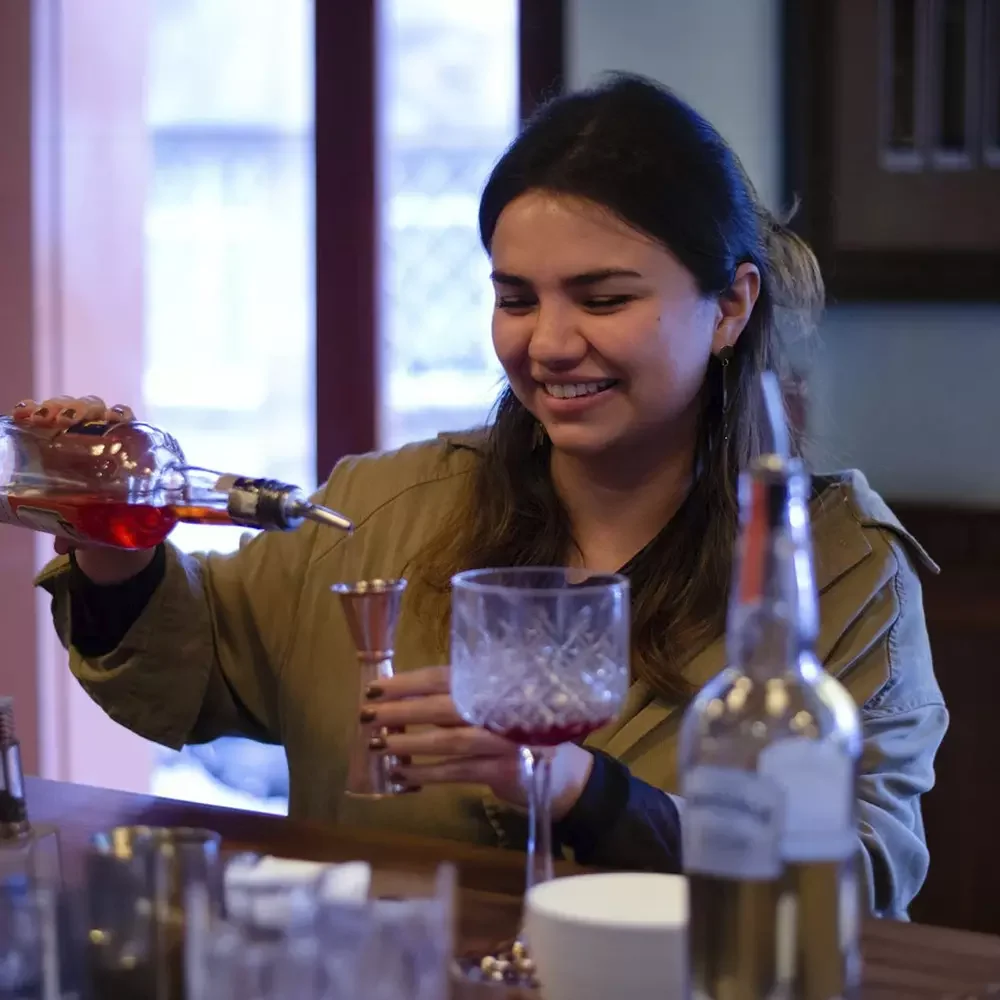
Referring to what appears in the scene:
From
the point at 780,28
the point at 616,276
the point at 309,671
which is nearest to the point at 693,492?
the point at 616,276

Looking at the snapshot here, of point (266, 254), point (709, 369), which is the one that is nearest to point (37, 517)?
point (709, 369)

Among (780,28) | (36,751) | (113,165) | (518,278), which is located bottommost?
(36,751)

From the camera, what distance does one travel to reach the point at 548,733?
40.3 inches

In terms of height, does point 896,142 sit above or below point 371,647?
above

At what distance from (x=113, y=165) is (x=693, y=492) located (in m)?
1.78

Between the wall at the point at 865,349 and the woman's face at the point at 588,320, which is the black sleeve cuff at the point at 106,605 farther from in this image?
the wall at the point at 865,349

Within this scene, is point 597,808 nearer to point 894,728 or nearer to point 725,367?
point 894,728

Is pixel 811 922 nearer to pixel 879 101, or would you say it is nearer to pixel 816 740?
pixel 816 740

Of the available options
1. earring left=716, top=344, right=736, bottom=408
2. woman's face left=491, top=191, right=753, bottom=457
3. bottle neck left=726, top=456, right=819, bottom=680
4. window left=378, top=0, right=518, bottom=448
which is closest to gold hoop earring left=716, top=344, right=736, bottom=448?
earring left=716, top=344, right=736, bottom=408

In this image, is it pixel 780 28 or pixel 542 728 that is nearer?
pixel 542 728

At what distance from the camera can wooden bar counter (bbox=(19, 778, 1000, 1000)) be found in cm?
98

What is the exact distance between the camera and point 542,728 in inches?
40.1

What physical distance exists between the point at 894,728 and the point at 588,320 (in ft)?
1.61

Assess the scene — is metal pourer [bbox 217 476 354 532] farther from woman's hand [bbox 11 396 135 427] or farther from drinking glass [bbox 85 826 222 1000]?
drinking glass [bbox 85 826 222 1000]
